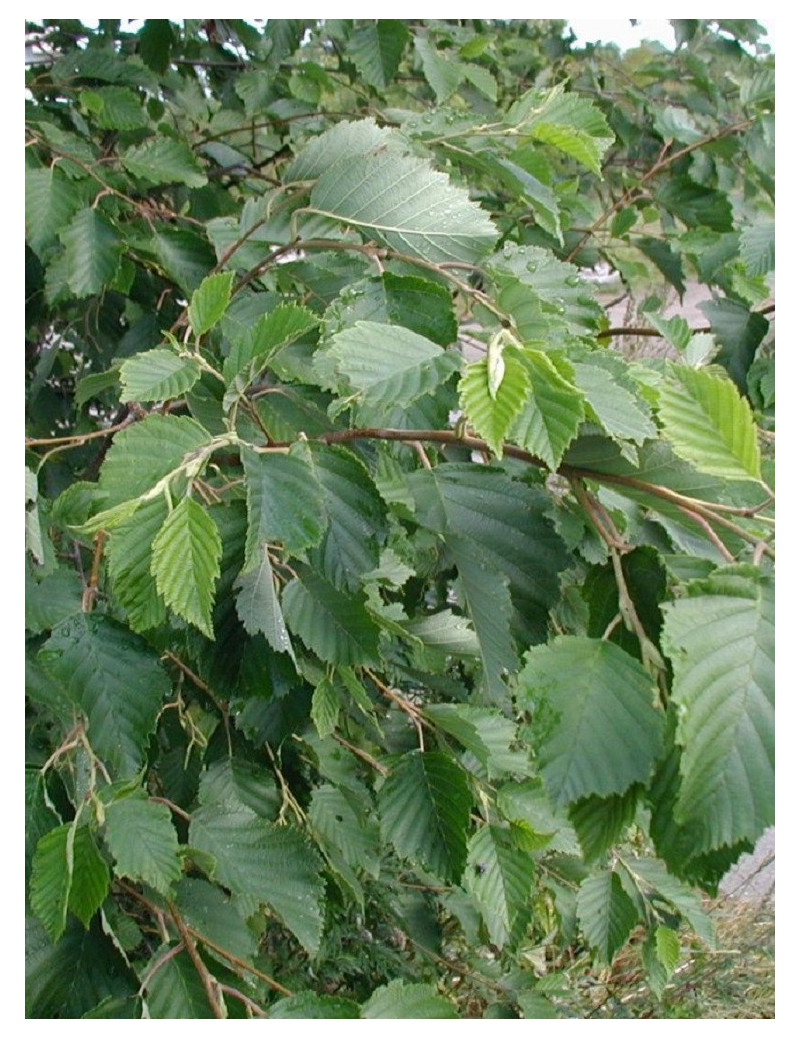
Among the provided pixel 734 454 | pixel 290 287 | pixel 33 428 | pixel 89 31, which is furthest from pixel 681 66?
pixel 734 454

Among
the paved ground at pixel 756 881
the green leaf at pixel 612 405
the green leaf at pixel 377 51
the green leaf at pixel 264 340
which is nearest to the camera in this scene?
the green leaf at pixel 612 405

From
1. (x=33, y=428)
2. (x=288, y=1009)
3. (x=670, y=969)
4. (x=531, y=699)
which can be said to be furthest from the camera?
(x=33, y=428)

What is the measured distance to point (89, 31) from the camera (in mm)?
1756

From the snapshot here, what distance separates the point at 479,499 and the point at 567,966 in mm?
1841

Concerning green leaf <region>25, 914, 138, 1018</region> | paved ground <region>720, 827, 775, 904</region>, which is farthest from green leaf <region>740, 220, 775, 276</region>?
paved ground <region>720, 827, 775, 904</region>

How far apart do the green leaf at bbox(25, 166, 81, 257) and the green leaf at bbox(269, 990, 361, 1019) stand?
0.89 metres

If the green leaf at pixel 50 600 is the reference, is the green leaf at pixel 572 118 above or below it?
above

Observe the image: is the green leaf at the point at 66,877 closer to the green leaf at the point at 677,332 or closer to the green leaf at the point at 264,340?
the green leaf at the point at 264,340

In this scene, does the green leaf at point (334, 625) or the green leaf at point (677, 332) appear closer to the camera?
the green leaf at point (334, 625)

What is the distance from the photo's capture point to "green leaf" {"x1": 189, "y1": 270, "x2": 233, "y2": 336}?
738 millimetres

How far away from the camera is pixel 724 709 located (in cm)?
44

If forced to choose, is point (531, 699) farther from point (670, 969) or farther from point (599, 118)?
point (670, 969)

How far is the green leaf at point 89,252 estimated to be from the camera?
1188 millimetres

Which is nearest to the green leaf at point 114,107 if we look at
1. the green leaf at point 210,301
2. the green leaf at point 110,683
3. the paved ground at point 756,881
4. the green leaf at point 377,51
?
the green leaf at point 377,51
